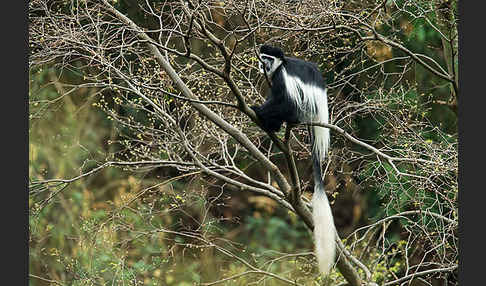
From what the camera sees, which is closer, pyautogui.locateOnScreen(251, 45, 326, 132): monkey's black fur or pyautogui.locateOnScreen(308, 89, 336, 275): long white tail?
pyautogui.locateOnScreen(308, 89, 336, 275): long white tail

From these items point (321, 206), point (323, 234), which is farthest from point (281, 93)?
point (323, 234)

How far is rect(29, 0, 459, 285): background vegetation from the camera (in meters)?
4.02

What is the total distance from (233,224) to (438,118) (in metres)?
2.77

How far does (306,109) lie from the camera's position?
14.1 ft

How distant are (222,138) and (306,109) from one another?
74 cm

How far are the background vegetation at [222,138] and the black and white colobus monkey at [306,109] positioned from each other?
13cm

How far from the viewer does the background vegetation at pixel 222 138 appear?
4.02 meters

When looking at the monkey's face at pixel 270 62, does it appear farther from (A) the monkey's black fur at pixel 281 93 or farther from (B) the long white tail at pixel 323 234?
(B) the long white tail at pixel 323 234

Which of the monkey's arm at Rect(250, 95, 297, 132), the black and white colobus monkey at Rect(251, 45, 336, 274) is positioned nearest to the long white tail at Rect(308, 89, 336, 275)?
the black and white colobus monkey at Rect(251, 45, 336, 274)

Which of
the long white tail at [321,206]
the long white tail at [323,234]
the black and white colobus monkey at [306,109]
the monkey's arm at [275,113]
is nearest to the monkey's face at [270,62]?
the black and white colobus monkey at [306,109]

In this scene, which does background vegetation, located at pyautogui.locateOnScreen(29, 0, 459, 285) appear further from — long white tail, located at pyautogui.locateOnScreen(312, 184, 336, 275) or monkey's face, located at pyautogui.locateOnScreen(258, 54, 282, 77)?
monkey's face, located at pyautogui.locateOnScreen(258, 54, 282, 77)

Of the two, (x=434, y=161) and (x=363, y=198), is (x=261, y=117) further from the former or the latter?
(x=363, y=198)

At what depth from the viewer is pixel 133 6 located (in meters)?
6.11

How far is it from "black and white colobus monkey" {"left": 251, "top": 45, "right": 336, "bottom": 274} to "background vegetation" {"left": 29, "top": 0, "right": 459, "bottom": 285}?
133 mm
